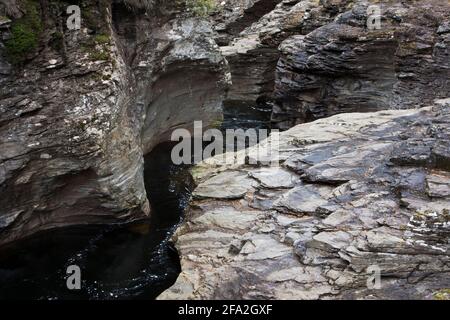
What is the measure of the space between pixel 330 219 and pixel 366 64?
1167 cm

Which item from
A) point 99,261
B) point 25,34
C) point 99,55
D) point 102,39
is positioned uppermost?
point 25,34

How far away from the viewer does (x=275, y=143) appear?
45.0 ft

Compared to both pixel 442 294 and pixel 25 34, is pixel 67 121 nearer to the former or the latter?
pixel 25 34

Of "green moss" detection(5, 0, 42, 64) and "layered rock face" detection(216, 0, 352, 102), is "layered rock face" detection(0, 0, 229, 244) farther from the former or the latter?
"layered rock face" detection(216, 0, 352, 102)

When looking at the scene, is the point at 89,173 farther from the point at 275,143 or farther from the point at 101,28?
the point at 275,143

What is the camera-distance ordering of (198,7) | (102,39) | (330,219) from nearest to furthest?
1. (330,219)
2. (102,39)
3. (198,7)

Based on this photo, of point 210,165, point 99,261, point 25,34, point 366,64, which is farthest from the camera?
Answer: point 366,64

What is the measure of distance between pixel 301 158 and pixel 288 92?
9.28m

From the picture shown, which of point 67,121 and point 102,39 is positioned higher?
point 102,39

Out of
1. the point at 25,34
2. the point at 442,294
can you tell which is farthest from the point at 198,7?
the point at 442,294

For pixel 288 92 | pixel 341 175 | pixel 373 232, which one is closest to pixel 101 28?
pixel 341 175

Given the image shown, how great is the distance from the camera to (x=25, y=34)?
1070cm

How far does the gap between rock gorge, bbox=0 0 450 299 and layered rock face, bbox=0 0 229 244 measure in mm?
31

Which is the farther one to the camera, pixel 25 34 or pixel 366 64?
pixel 366 64
